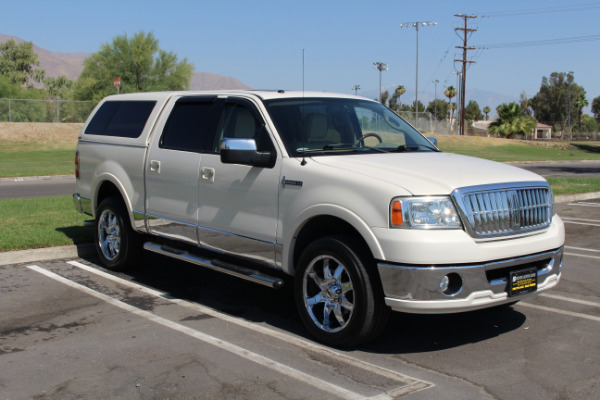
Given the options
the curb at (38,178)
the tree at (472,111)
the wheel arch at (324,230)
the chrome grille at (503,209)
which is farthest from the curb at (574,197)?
the tree at (472,111)

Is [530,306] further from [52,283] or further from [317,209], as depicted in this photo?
[52,283]

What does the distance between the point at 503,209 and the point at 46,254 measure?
19.4 ft

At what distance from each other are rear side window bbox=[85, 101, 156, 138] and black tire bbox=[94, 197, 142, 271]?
0.83 meters

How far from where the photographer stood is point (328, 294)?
5246 millimetres

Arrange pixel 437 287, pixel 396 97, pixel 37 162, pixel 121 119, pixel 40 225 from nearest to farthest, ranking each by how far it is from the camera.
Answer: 1. pixel 437 287
2. pixel 121 119
3. pixel 40 225
4. pixel 37 162
5. pixel 396 97

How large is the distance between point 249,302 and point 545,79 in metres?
132

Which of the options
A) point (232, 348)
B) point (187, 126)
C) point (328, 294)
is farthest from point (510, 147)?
point (232, 348)

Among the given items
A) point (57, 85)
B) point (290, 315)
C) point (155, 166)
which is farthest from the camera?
point (57, 85)

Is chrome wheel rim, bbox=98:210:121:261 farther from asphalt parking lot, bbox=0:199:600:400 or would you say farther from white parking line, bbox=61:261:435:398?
asphalt parking lot, bbox=0:199:600:400

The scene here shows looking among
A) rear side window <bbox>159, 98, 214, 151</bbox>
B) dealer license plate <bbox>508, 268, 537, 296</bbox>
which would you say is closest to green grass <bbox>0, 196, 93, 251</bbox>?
rear side window <bbox>159, 98, 214, 151</bbox>

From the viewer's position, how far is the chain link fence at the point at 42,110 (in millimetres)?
40156

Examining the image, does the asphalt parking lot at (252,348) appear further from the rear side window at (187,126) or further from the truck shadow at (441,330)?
the rear side window at (187,126)

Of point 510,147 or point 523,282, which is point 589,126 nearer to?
point 510,147

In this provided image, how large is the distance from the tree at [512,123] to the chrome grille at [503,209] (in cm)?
6483
